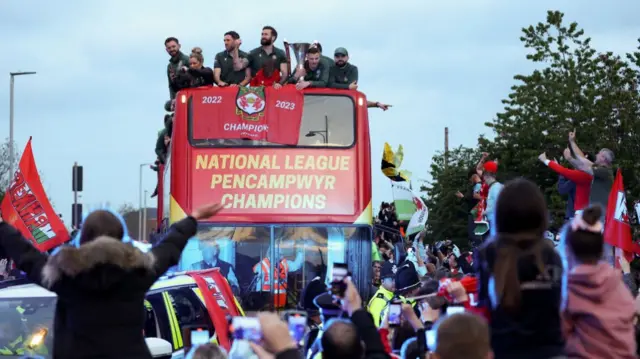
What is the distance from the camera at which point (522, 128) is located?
42875 mm

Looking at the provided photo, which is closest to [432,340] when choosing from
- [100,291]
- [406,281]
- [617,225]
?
[100,291]

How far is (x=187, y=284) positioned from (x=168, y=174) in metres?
6.74

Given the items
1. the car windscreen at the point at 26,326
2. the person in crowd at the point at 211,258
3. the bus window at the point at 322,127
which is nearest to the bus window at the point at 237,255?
the person in crowd at the point at 211,258

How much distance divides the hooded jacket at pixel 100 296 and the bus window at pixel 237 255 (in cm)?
1008

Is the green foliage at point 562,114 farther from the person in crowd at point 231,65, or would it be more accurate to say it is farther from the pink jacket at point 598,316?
the pink jacket at point 598,316

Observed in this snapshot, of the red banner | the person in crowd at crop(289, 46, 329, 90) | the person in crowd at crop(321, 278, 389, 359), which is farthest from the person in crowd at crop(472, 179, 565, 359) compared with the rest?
the person in crowd at crop(289, 46, 329, 90)

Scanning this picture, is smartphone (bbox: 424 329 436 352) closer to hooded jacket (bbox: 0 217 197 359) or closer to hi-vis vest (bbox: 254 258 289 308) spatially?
hooded jacket (bbox: 0 217 197 359)

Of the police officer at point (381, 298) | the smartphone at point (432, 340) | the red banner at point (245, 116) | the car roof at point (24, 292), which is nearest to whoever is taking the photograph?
the smartphone at point (432, 340)

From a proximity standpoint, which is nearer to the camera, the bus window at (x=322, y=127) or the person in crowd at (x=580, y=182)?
the person in crowd at (x=580, y=182)

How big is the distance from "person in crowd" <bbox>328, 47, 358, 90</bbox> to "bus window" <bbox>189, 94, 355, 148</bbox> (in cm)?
85

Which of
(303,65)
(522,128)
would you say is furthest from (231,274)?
(522,128)

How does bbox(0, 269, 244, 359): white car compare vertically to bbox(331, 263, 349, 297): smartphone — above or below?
below

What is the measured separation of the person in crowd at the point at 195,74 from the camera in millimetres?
17188

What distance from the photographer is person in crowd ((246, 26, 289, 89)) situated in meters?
17.3
